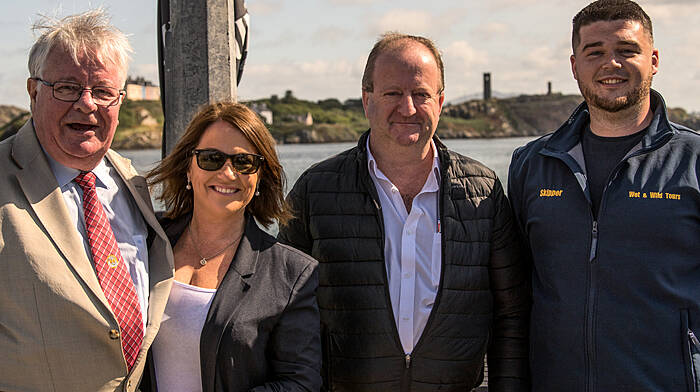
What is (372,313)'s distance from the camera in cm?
293

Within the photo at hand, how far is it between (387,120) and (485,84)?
147 metres

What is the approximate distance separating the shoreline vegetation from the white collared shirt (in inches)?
3022

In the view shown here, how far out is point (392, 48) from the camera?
120 inches

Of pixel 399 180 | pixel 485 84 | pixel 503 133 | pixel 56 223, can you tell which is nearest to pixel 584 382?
pixel 399 180

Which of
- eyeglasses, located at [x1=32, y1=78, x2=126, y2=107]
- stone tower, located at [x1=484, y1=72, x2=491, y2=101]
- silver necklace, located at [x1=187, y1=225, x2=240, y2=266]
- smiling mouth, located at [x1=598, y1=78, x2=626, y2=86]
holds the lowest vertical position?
silver necklace, located at [x1=187, y1=225, x2=240, y2=266]

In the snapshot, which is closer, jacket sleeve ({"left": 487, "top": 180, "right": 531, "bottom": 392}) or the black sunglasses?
the black sunglasses

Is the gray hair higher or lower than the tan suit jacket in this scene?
higher

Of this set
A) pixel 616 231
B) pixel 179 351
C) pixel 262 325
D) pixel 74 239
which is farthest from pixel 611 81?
pixel 74 239

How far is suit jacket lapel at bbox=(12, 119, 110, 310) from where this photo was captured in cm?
216

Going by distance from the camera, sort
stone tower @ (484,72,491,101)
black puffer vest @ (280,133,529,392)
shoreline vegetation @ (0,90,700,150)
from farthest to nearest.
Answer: stone tower @ (484,72,491,101) < shoreline vegetation @ (0,90,700,150) < black puffer vest @ (280,133,529,392)

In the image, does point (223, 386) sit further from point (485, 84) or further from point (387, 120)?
point (485, 84)

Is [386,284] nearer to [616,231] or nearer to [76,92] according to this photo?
[616,231]

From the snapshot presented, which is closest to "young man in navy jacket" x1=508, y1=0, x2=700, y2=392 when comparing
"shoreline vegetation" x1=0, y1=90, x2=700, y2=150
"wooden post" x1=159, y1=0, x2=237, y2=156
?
"wooden post" x1=159, y1=0, x2=237, y2=156

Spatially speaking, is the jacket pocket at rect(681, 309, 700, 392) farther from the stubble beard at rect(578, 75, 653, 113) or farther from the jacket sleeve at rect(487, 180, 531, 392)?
the stubble beard at rect(578, 75, 653, 113)
